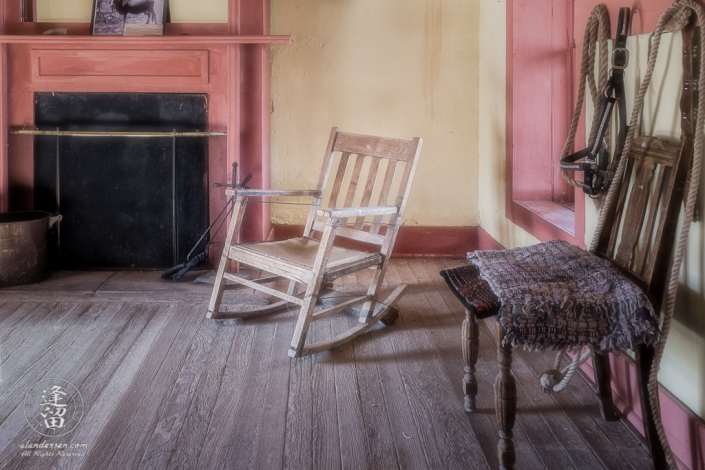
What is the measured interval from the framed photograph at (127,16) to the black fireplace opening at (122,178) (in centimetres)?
40

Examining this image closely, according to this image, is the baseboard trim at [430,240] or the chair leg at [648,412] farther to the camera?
the baseboard trim at [430,240]

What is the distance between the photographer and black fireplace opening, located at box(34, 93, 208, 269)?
11.6ft

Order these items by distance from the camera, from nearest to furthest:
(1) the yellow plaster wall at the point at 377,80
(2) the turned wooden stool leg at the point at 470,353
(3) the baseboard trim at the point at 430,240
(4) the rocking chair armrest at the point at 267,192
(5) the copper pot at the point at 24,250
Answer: (2) the turned wooden stool leg at the point at 470,353
(4) the rocking chair armrest at the point at 267,192
(5) the copper pot at the point at 24,250
(1) the yellow plaster wall at the point at 377,80
(3) the baseboard trim at the point at 430,240

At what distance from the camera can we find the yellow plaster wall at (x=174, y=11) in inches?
140

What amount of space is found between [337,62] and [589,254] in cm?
269

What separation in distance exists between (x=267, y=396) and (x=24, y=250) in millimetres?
2051

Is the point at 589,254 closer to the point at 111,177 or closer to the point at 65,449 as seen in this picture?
the point at 65,449

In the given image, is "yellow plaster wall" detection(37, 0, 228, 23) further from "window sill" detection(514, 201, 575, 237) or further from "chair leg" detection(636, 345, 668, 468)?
"chair leg" detection(636, 345, 668, 468)

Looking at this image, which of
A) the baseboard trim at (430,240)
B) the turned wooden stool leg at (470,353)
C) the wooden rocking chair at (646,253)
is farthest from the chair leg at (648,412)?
the baseboard trim at (430,240)

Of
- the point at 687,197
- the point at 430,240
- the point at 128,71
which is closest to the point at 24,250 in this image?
the point at 128,71

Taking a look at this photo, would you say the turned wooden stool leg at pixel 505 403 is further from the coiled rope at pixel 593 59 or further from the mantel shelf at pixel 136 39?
the mantel shelf at pixel 136 39

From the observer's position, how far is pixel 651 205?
5.41 feet

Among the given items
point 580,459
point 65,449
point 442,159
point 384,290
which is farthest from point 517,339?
point 442,159

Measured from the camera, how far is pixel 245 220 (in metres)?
3.73
